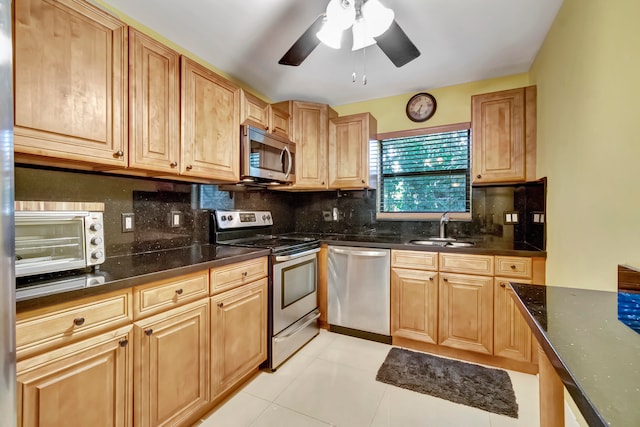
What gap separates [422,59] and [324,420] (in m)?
2.65

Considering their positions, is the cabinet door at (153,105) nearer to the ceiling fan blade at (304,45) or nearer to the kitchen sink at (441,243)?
the ceiling fan blade at (304,45)

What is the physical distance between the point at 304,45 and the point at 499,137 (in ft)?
5.67

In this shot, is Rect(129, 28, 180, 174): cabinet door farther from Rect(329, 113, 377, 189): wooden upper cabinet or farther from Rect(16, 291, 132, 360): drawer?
Rect(329, 113, 377, 189): wooden upper cabinet

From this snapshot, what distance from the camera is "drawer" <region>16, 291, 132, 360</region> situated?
3.04 feet

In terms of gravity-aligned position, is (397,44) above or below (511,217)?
above

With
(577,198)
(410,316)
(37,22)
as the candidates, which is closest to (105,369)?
(37,22)

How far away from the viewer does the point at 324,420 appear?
1600mm

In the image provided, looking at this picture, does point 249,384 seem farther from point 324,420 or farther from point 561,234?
point 561,234

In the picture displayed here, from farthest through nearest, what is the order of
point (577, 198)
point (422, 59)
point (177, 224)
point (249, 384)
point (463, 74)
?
1. point (463, 74)
2. point (422, 59)
3. point (177, 224)
4. point (249, 384)
5. point (577, 198)

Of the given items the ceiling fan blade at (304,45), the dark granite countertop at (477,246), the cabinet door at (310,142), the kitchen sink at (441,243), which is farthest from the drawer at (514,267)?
the ceiling fan blade at (304,45)

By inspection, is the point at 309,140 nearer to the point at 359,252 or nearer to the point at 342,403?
the point at 359,252

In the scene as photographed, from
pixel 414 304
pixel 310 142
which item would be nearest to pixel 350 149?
pixel 310 142

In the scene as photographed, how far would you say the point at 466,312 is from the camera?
218 cm

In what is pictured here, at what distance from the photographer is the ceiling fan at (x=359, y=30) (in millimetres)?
1407
